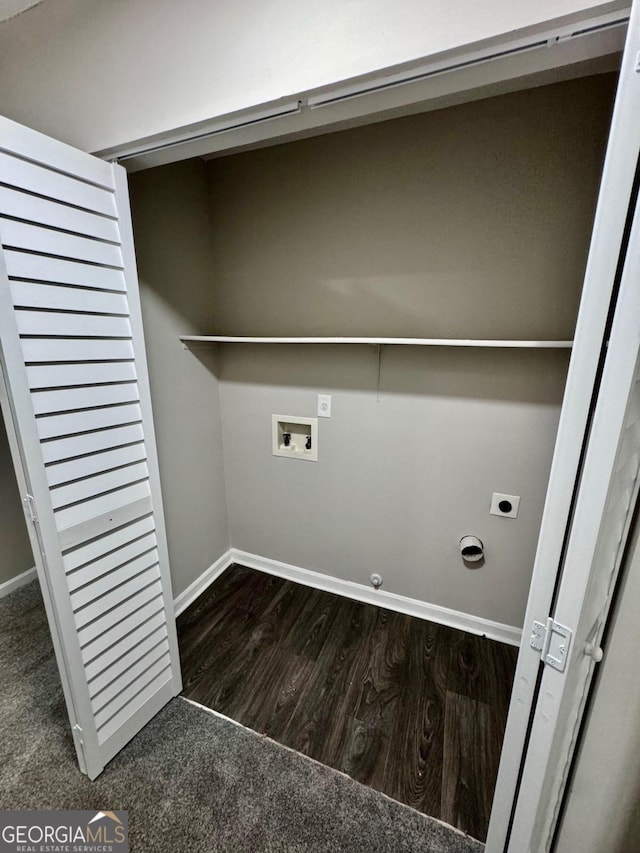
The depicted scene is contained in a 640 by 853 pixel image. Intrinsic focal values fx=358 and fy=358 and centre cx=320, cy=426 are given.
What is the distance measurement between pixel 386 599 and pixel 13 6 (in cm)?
285

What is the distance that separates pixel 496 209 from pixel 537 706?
5.52ft

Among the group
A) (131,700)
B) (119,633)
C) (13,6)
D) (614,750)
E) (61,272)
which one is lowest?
(131,700)

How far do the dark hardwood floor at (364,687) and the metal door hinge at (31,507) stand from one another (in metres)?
1.14

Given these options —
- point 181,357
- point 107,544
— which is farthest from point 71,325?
point 181,357

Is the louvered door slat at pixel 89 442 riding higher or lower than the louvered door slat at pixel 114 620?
higher

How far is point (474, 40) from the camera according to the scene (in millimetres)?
689

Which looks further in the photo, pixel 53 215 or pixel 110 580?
pixel 110 580

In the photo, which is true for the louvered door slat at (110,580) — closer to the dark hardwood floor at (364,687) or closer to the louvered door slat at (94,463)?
the louvered door slat at (94,463)

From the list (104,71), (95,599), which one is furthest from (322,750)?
(104,71)

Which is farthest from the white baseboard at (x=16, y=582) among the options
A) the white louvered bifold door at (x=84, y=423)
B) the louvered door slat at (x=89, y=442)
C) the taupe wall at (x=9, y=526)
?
the louvered door slat at (x=89, y=442)

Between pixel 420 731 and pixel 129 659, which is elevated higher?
pixel 129 659

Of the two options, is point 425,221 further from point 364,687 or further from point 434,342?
point 364,687

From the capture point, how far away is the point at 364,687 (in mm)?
1659

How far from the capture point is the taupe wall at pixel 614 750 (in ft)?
2.40
